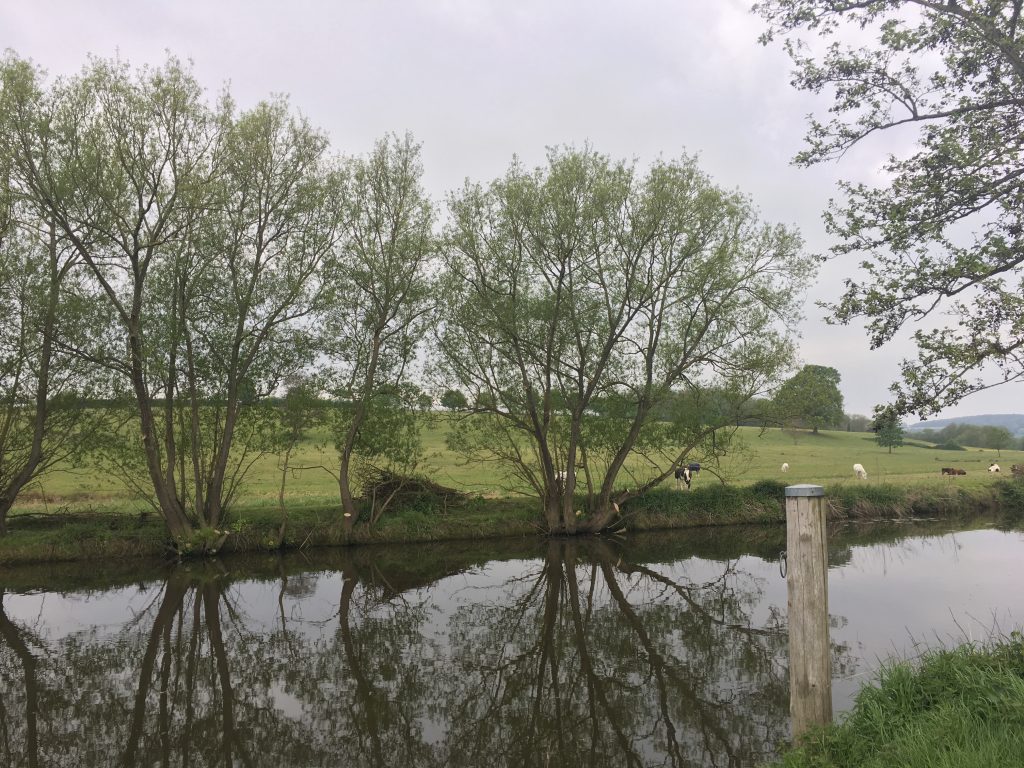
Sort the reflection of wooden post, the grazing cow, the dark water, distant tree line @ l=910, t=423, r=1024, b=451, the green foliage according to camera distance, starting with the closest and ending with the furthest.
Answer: the reflection of wooden post, the dark water, the green foliage, the grazing cow, distant tree line @ l=910, t=423, r=1024, b=451

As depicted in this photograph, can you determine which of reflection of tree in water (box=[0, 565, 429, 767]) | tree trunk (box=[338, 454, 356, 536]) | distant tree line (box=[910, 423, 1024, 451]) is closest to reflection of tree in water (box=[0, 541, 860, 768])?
reflection of tree in water (box=[0, 565, 429, 767])

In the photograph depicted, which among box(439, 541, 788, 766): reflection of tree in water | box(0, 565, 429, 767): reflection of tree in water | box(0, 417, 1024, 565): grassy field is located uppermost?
box(0, 417, 1024, 565): grassy field

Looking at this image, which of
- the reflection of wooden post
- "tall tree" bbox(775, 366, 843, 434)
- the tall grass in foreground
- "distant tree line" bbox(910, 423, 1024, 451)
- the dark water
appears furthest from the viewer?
"distant tree line" bbox(910, 423, 1024, 451)

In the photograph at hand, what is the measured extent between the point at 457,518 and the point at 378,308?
302 inches

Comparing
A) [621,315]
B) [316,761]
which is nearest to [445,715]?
[316,761]

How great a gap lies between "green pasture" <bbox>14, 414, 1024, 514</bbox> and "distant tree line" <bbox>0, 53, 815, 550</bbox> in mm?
1533

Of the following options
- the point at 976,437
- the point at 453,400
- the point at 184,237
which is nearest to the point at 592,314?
the point at 453,400

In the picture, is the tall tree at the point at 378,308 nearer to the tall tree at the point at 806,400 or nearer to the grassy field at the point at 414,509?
the grassy field at the point at 414,509

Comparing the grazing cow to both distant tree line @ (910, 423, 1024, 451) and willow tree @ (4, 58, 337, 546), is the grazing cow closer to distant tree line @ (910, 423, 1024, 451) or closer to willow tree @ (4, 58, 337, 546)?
willow tree @ (4, 58, 337, 546)

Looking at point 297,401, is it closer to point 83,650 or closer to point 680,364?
point 83,650

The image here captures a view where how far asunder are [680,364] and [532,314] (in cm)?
575

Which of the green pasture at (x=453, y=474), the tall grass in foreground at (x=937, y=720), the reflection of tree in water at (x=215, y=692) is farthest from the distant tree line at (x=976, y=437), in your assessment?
the reflection of tree in water at (x=215, y=692)

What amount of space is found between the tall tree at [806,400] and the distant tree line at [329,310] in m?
0.70

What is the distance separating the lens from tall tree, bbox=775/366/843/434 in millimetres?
22281
